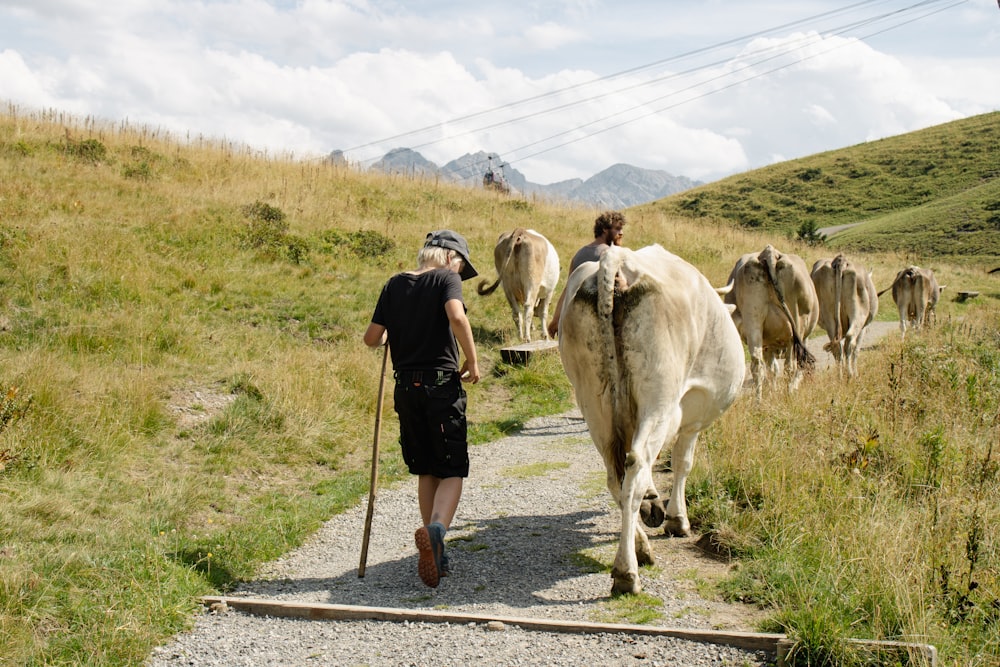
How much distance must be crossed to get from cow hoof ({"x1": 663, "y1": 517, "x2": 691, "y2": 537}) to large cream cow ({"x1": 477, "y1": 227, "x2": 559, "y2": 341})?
8.65 meters

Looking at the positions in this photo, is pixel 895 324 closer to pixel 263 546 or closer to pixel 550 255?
pixel 550 255

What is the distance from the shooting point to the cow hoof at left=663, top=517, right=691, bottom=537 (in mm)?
5953

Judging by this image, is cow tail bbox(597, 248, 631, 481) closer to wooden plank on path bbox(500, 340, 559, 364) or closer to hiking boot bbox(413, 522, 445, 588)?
hiking boot bbox(413, 522, 445, 588)

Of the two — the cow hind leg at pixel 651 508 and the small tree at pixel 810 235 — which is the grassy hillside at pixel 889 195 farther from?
the cow hind leg at pixel 651 508

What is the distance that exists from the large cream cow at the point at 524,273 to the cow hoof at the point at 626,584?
974 cm

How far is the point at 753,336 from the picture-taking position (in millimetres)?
11016

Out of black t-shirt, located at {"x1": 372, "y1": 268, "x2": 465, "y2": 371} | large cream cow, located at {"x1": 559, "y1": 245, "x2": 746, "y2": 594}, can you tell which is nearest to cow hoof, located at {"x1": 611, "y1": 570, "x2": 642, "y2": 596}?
large cream cow, located at {"x1": 559, "y1": 245, "x2": 746, "y2": 594}

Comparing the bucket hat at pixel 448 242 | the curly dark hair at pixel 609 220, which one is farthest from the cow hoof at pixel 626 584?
the curly dark hair at pixel 609 220

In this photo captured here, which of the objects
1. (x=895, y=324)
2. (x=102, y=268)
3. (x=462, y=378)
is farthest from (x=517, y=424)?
(x=895, y=324)

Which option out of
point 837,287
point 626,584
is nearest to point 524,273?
point 837,287

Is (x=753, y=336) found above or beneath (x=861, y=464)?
above

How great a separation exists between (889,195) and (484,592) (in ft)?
233

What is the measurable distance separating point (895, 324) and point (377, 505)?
1935 cm

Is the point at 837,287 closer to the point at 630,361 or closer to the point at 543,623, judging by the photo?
the point at 630,361
